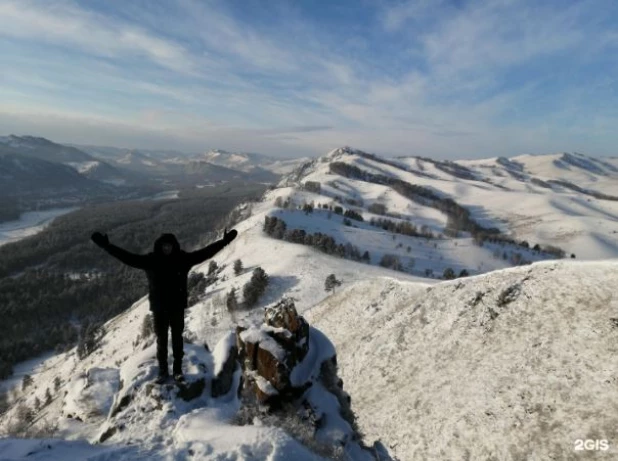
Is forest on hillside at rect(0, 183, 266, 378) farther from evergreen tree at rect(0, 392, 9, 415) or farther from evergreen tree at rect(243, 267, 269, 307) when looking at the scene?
evergreen tree at rect(243, 267, 269, 307)

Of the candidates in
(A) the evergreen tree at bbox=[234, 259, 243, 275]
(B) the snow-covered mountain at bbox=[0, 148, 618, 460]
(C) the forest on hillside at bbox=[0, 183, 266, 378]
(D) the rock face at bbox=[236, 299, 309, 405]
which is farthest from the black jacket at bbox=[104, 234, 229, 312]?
(C) the forest on hillside at bbox=[0, 183, 266, 378]

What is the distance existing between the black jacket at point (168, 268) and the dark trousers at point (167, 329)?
187 millimetres

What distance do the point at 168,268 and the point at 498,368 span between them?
2293 cm

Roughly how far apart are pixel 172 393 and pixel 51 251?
20848cm

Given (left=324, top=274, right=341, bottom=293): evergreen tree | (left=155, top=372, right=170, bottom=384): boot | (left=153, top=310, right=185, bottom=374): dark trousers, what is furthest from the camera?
(left=324, top=274, right=341, bottom=293): evergreen tree

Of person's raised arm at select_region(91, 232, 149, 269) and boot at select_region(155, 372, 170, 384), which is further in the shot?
boot at select_region(155, 372, 170, 384)

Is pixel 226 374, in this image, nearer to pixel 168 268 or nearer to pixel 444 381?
pixel 168 268

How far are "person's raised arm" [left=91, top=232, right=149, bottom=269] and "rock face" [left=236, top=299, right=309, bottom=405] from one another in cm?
857

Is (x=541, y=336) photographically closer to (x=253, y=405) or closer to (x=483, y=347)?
(x=483, y=347)

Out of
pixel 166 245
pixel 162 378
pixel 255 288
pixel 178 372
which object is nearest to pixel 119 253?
pixel 166 245

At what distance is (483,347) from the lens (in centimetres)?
2789

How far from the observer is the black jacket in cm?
960

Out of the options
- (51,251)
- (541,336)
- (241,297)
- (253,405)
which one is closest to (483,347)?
(541,336)

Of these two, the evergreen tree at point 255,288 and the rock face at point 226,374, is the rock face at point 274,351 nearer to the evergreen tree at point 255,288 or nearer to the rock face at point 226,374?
the rock face at point 226,374
